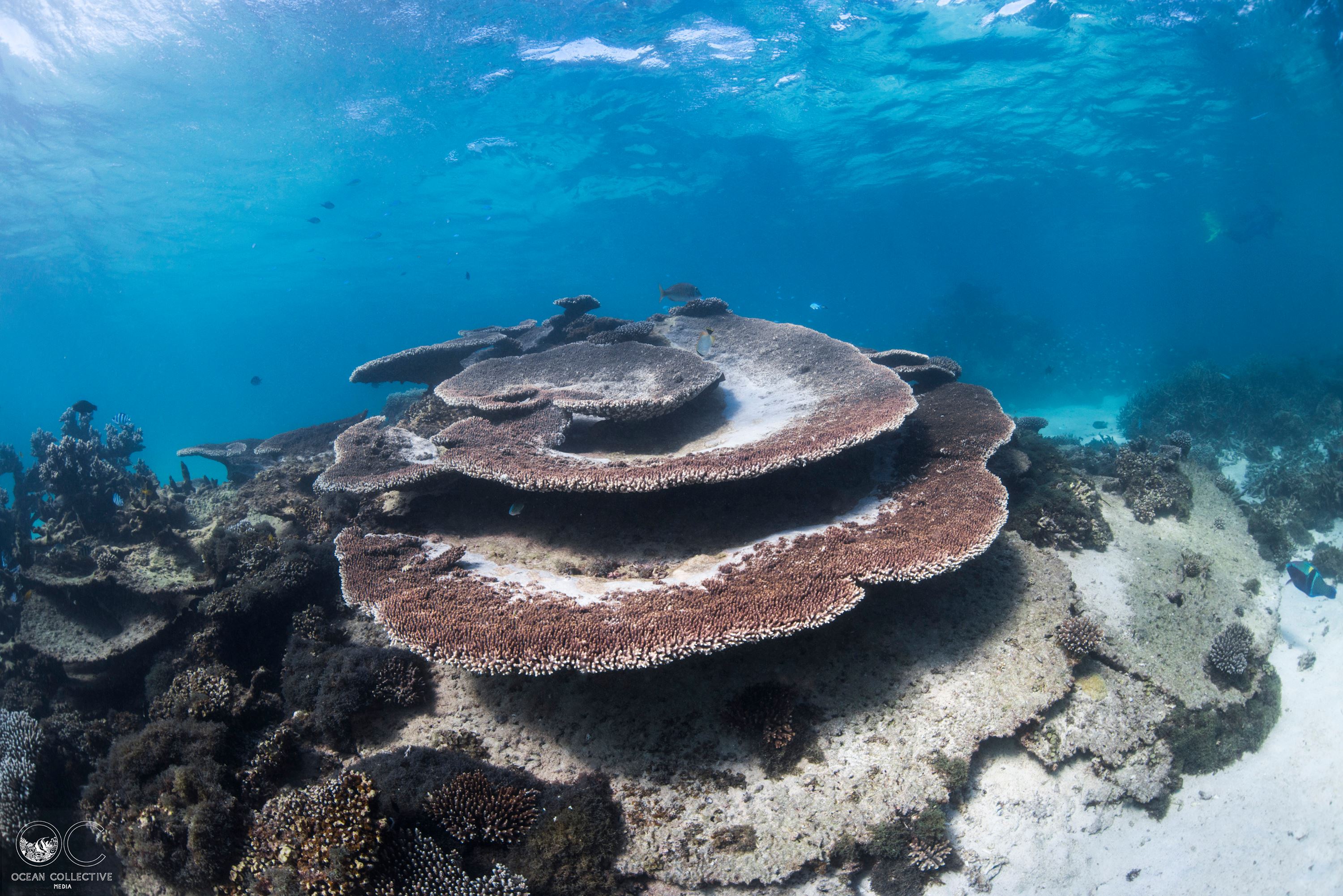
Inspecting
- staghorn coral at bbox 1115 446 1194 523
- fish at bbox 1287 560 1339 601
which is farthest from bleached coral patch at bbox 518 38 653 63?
fish at bbox 1287 560 1339 601

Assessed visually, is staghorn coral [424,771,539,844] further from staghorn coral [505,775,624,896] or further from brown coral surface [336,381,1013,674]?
brown coral surface [336,381,1013,674]

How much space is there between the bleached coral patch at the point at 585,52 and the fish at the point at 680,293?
1614 centimetres

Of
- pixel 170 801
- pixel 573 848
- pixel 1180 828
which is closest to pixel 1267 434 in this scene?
pixel 1180 828

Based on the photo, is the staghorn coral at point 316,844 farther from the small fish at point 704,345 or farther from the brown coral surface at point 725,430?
the small fish at point 704,345

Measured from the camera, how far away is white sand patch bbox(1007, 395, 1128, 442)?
82.5 ft

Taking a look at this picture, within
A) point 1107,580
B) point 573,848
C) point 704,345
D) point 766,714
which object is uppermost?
point 704,345

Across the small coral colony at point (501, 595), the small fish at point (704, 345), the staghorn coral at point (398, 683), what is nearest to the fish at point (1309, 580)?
the small coral colony at point (501, 595)

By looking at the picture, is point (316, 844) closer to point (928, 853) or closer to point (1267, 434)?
point (928, 853)

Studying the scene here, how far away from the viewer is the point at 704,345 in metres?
11.5

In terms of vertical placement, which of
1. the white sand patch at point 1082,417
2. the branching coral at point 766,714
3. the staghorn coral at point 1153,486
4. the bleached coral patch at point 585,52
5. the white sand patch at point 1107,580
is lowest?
the white sand patch at point 1082,417

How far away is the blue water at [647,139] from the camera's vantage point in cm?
2158

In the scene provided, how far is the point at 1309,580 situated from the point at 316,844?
13.8 meters

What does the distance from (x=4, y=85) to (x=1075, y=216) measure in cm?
8696

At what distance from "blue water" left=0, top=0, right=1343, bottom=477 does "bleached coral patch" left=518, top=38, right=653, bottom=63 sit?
176 mm
